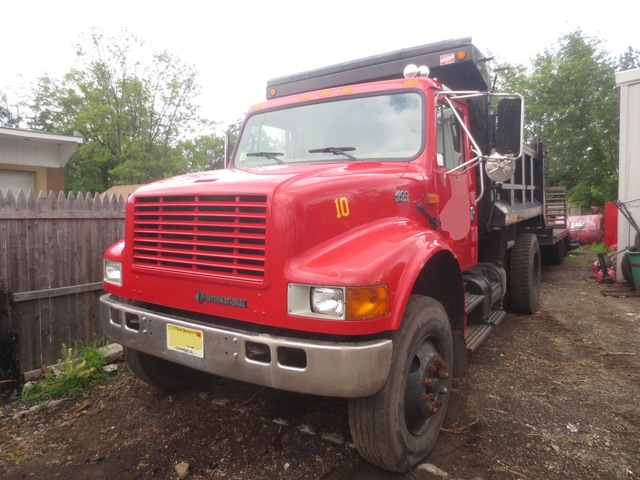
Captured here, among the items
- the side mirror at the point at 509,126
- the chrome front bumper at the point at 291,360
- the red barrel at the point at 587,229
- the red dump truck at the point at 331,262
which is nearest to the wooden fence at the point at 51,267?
the red dump truck at the point at 331,262

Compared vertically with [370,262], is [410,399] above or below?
below

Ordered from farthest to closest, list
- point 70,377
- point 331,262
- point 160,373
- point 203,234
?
point 70,377, point 160,373, point 203,234, point 331,262

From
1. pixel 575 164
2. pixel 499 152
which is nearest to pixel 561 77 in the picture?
pixel 575 164

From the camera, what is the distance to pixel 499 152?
11.1 feet

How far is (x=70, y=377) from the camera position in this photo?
12.6 feet

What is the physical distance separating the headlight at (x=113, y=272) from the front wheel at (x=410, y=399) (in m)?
1.79

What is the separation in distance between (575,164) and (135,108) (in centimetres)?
2366

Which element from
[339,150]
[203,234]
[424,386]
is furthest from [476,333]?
[203,234]

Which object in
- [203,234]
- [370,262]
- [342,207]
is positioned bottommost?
[370,262]

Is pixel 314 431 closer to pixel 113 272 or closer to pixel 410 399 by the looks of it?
pixel 410 399

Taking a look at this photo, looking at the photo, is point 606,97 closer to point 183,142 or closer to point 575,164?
point 575,164

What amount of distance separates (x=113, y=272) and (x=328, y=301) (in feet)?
5.72

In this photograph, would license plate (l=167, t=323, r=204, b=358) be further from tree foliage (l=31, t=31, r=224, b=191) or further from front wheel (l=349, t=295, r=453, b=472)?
tree foliage (l=31, t=31, r=224, b=191)

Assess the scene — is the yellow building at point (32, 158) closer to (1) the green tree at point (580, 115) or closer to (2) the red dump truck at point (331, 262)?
(2) the red dump truck at point (331, 262)
